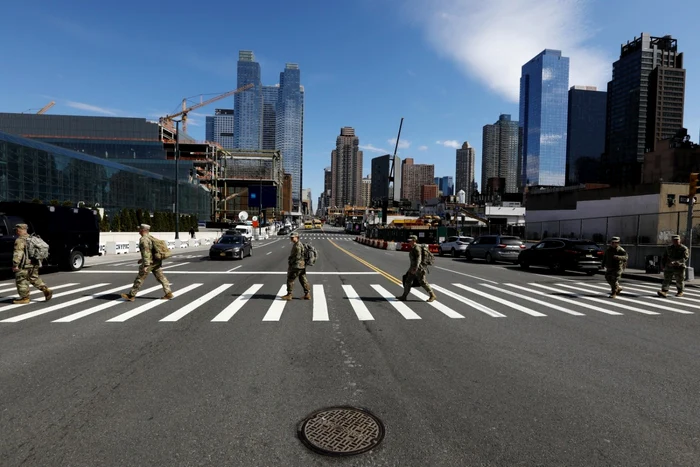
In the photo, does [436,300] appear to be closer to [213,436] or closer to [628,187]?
[213,436]

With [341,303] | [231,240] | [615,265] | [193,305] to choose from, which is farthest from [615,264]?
[231,240]

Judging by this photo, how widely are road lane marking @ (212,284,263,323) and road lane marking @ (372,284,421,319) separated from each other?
360cm

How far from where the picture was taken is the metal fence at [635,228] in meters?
22.4

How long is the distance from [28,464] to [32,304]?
25.1 ft

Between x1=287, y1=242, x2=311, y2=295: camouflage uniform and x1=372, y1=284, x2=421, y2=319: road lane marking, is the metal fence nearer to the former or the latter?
x1=372, y1=284, x2=421, y2=319: road lane marking

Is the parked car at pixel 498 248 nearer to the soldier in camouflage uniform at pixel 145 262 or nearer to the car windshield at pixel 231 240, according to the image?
the car windshield at pixel 231 240

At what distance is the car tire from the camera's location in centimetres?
1619

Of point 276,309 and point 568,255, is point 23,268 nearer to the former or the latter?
point 276,309

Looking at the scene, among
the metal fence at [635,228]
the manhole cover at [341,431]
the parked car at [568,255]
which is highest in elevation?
the metal fence at [635,228]

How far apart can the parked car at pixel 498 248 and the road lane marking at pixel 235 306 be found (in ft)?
54.2

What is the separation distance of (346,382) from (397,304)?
5.10 meters

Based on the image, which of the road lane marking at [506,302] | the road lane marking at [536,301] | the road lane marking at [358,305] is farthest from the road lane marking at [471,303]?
the road lane marking at [358,305]

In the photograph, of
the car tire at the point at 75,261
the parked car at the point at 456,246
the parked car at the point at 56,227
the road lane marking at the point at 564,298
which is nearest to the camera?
the road lane marking at the point at 564,298

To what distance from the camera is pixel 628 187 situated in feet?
134
